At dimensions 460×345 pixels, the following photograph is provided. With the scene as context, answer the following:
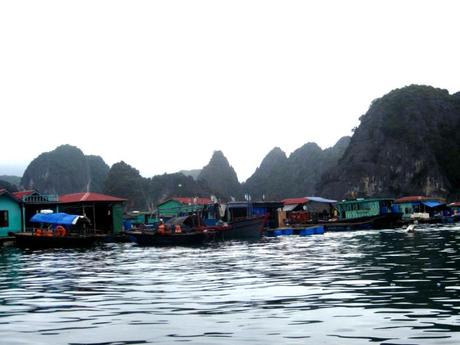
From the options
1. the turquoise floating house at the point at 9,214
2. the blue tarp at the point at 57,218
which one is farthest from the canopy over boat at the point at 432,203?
the turquoise floating house at the point at 9,214

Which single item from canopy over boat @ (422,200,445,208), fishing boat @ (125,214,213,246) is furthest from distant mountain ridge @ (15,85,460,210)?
fishing boat @ (125,214,213,246)

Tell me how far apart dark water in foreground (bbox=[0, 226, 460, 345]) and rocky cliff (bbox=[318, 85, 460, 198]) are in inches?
3769

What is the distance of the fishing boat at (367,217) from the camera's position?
191ft

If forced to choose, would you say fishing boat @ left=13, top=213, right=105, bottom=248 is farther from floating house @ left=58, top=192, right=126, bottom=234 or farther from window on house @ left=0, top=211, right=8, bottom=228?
floating house @ left=58, top=192, right=126, bottom=234

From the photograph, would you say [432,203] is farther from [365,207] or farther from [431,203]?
[365,207]

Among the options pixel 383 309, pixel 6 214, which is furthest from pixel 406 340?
pixel 6 214

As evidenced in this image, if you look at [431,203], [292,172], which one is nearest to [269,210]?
[431,203]

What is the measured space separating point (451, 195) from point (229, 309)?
10644cm

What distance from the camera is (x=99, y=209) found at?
49156 mm

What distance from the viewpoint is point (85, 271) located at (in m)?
19.2

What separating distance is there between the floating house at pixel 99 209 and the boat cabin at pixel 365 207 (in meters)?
31.9

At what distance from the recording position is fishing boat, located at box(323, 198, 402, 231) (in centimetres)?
5822

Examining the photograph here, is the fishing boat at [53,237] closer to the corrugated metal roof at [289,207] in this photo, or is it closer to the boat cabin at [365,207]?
the corrugated metal roof at [289,207]

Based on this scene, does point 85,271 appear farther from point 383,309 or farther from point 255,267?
point 383,309
